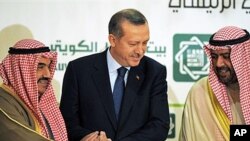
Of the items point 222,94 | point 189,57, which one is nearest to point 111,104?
point 222,94

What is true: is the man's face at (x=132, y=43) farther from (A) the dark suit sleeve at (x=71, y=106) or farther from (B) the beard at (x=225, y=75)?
(B) the beard at (x=225, y=75)

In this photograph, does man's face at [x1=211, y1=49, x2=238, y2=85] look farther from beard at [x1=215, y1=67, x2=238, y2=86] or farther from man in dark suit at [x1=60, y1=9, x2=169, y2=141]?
man in dark suit at [x1=60, y1=9, x2=169, y2=141]

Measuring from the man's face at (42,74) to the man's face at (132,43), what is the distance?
1.71ft

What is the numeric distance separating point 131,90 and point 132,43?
33cm

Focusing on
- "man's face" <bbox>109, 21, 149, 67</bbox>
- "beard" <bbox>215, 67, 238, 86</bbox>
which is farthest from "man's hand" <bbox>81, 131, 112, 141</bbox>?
"beard" <bbox>215, 67, 238, 86</bbox>

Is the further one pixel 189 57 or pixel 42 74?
pixel 189 57

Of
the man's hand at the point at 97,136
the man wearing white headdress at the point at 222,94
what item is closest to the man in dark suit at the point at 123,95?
the man's hand at the point at 97,136

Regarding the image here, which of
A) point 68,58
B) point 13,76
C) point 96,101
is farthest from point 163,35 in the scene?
point 13,76

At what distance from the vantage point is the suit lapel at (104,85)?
4.36m

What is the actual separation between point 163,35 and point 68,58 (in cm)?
81

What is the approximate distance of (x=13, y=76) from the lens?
13.5 feet

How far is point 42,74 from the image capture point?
418 cm

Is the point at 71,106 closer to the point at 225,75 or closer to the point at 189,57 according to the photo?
the point at 225,75

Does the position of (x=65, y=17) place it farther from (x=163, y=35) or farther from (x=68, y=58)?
(x=163, y=35)
